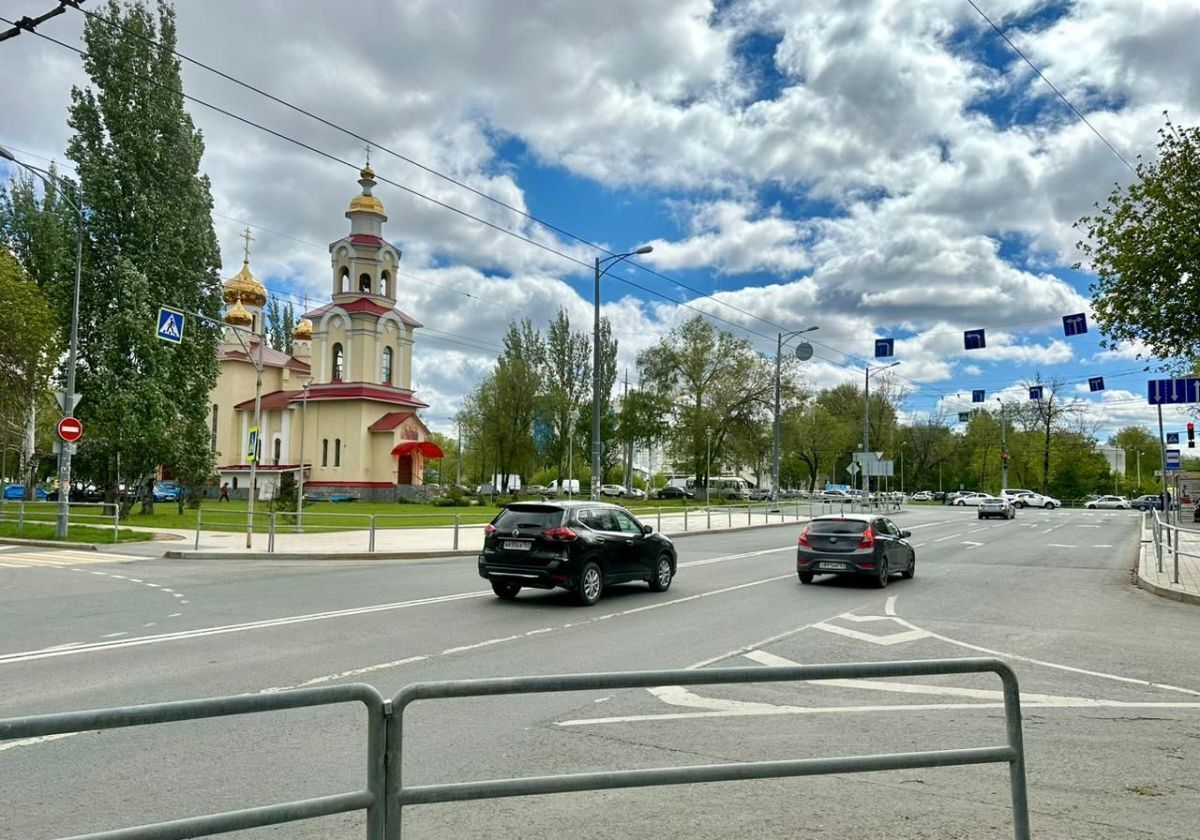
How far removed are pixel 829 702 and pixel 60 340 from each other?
40.9 m

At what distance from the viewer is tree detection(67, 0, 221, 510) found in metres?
36.7

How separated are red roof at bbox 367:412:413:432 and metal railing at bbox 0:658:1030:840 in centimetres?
5882

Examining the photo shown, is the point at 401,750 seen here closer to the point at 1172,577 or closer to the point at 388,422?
the point at 1172,577

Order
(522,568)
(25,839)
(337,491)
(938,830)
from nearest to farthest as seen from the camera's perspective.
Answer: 1. (25,839)
2. (938,830)
3. (522,568)
4. (337,491)

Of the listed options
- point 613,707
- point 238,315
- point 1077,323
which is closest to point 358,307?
point 238,315

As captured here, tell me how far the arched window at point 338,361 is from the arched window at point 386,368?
114 inches

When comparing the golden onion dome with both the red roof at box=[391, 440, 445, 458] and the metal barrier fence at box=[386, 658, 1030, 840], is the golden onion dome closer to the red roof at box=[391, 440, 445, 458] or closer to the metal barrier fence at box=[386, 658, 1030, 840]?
the red roof at box=[391, 440, 445, 458]

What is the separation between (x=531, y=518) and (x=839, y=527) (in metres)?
7.09

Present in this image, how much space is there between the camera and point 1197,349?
18.6 metres

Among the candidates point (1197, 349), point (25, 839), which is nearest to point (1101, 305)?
point (1197, 349)

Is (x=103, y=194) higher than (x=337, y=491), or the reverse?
(x=103, y=194)

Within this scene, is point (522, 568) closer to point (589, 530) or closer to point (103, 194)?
point (589, 530)

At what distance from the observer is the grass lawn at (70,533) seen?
25.5 m

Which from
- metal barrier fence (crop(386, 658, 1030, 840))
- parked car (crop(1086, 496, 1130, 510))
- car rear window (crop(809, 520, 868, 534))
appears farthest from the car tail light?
parked car (crop(1086, 496, 1130, 510))
